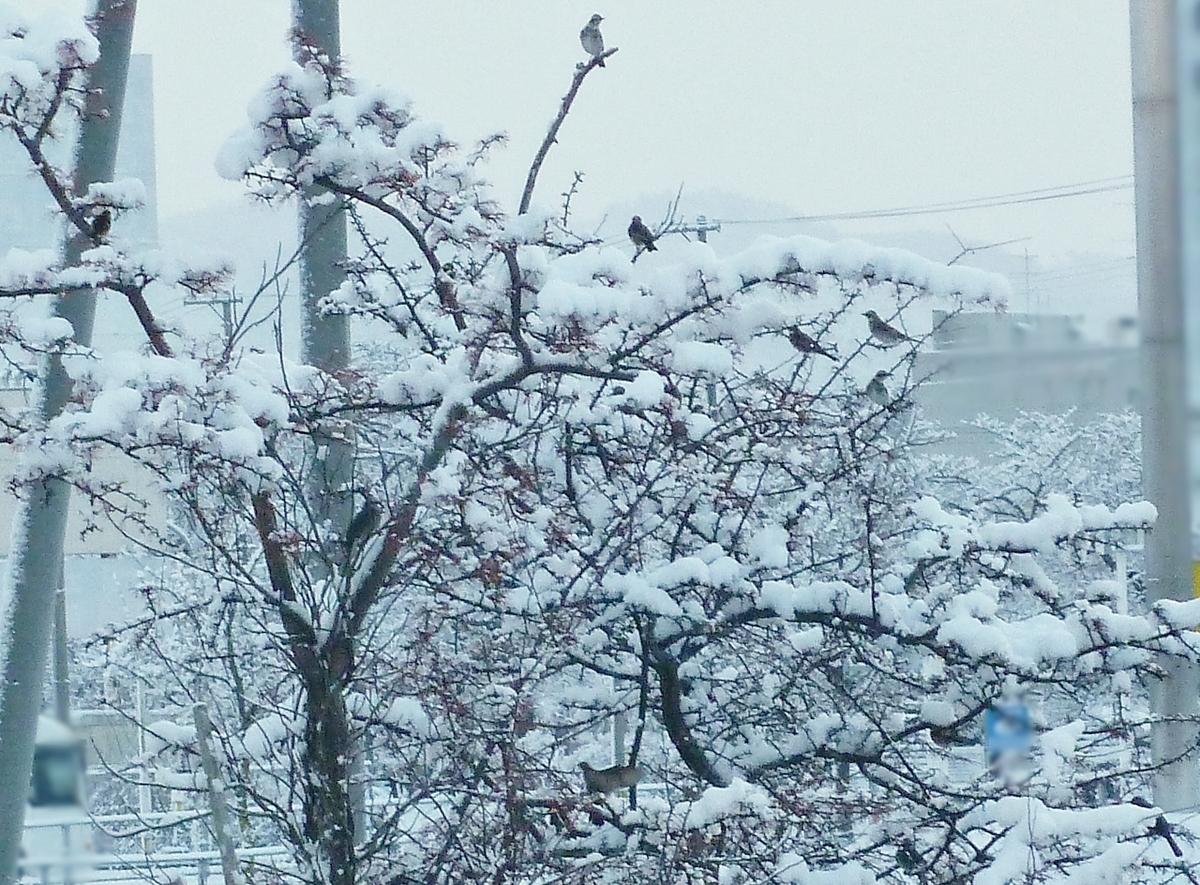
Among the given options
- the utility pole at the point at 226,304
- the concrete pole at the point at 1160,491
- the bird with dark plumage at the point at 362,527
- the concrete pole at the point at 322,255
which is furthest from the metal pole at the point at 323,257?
the concrete pole at the point at 1160,491

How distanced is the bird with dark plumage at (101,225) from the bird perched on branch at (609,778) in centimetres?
234

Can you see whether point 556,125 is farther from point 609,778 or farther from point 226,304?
point 609,778

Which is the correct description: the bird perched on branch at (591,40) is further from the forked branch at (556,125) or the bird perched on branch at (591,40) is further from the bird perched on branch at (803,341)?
the bird perched on branch at (803,341)

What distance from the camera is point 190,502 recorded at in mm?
3859

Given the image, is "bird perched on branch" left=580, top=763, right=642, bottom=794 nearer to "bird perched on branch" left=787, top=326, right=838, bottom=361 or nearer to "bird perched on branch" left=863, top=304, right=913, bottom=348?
"bird perched on branch" left=787, top=326, right=838, bottom=361

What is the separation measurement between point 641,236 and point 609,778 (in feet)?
6.06

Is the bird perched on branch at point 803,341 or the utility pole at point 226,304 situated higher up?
the utility pole at point 226,304

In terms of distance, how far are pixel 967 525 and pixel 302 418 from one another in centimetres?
230

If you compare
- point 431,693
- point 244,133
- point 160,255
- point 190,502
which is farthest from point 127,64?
point 431,693

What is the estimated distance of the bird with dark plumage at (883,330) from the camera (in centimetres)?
465

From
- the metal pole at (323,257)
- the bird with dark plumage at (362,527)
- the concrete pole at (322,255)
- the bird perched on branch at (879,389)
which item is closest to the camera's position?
the bird with dark plumage at (362,527)

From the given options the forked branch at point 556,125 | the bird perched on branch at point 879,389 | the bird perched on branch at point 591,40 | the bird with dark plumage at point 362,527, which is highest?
the bird perched on branch at point 591,40

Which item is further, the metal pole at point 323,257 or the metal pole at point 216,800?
the metal pole at point 323,257

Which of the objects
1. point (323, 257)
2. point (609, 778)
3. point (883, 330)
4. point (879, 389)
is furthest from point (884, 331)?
point (323, 257)
